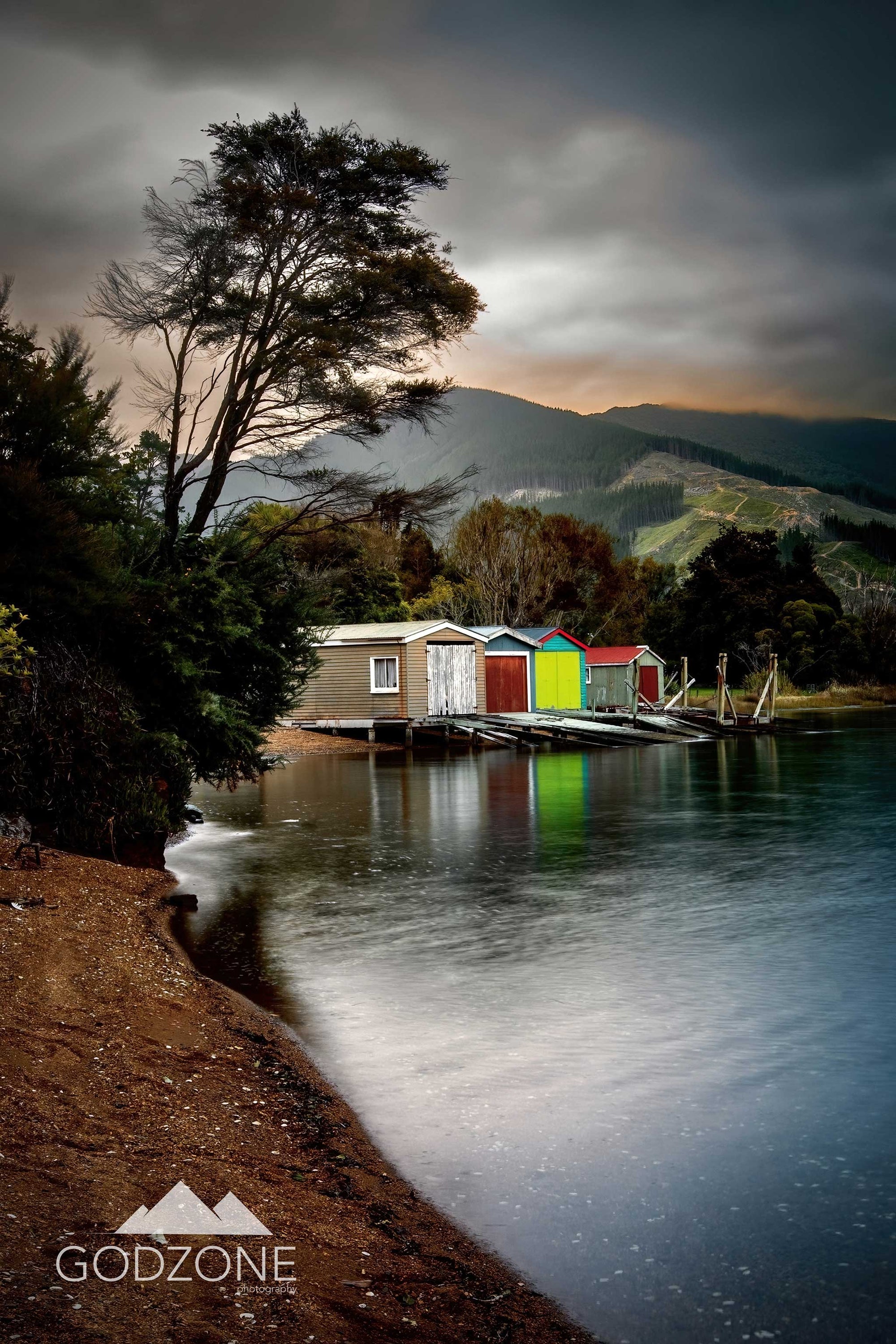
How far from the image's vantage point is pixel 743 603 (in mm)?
77750

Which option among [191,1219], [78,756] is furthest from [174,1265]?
[78,756]

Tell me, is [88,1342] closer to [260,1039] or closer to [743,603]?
[260,1039]

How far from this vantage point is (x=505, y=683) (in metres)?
51.2

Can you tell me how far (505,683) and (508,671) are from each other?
540mm

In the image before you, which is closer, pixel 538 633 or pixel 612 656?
pixel 538 633

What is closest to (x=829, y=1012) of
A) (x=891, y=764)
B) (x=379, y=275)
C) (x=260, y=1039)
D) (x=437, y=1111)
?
(x=437, y=1111)

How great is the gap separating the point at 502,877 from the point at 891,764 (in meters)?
20.8

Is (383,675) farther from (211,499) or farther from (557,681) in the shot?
(211,499)

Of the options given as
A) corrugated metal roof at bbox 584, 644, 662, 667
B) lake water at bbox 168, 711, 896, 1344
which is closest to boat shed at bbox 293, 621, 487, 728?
corrugated metal roof at bbox 584, 644, 662, 667

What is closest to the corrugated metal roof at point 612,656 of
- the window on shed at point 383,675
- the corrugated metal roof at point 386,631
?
the corrugated metal roof at point 386,631

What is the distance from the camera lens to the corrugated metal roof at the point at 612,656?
193 feet

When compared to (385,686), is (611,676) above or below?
above

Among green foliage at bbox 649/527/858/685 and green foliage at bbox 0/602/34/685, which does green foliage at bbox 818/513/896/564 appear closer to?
green foliage at bbox 649/527/858/685

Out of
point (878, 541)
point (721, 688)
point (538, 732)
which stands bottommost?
point (538, 732)
